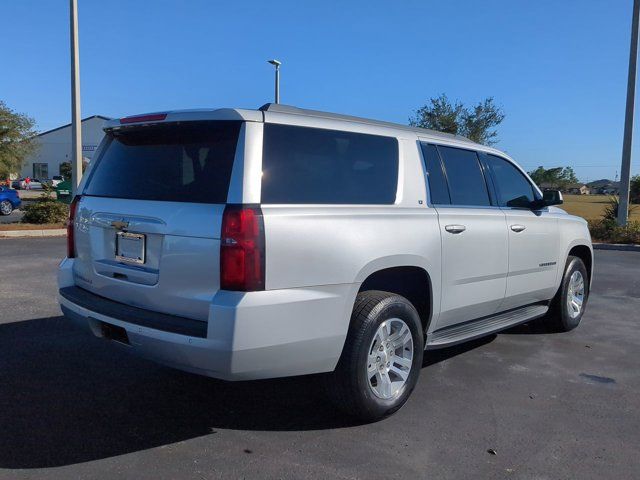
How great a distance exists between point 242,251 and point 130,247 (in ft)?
2.92

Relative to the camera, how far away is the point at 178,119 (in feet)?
11.5

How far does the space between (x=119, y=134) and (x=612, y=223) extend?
17.1 meters

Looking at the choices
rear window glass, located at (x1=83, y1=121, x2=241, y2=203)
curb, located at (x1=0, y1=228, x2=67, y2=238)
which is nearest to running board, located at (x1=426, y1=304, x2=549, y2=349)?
rear window glass, located at (x1=83, y1=121, x2=241, y2=203)

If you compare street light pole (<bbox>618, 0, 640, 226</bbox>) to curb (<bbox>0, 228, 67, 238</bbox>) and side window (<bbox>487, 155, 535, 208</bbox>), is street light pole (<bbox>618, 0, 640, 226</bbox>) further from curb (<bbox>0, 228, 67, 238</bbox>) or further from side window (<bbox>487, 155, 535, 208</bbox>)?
curb (<bbox>0, 228, 67, 238</bbox>)

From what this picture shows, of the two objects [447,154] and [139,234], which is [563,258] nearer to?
[447,154]

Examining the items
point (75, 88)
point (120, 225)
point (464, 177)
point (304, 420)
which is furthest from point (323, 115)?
point (75, 88)

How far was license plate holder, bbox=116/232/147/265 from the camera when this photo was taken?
3.46 metres

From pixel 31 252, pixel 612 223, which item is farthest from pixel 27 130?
pixel 612 223

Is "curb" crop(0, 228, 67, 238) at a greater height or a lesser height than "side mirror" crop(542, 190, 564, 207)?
lesser

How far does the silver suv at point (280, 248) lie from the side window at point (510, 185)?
0.69 meters

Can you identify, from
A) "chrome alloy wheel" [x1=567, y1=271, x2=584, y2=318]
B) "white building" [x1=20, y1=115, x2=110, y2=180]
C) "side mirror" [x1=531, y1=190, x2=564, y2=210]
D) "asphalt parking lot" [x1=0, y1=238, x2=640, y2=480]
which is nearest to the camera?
"asphalt parking lot" [x1=0, y1=238, x2=640, y2=480]

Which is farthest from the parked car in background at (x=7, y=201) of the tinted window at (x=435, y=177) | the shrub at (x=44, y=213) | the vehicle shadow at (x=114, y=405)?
the tinted window at (x=435, y=177)

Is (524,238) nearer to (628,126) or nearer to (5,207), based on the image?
(628,126)

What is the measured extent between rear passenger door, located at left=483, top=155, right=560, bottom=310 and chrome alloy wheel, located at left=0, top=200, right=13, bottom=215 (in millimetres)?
21891
